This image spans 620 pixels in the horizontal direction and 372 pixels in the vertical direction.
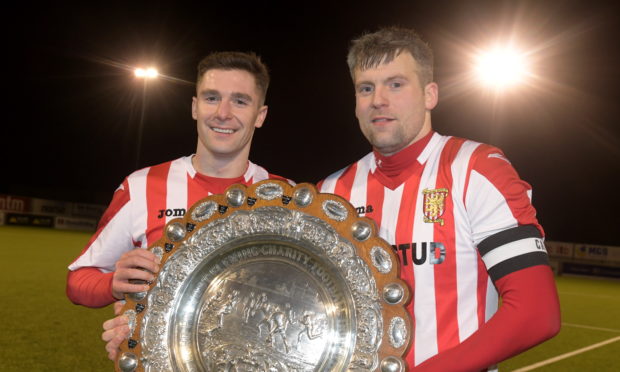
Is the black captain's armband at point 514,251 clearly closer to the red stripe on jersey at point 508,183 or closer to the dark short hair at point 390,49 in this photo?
the red stripe on jersey at point 508,183

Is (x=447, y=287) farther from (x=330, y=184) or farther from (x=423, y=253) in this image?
(x=330, y=184)

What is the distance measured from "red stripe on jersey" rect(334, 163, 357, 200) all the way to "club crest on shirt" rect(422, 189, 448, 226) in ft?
1.11

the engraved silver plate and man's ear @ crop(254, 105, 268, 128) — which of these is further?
man's ear @ crop(254, 105, 268, 128)

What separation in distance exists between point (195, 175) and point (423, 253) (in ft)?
3.61

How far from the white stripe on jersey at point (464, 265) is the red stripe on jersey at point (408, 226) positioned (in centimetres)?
15

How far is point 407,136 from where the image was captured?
1.93 metres

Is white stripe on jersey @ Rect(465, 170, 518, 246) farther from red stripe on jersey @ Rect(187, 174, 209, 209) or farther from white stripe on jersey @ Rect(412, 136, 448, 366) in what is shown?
red stripe on jersey @ Rect(187, 174, 209, 209)

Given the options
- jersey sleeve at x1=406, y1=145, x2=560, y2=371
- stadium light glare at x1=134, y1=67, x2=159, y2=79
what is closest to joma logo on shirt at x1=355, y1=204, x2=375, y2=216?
jersey sleeve at x1=406, y1=145, x2=560, y2=371

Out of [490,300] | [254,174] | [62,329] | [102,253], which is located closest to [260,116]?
[254,174]

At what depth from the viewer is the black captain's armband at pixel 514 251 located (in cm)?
155

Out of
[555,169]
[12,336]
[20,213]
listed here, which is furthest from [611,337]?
[555,169]

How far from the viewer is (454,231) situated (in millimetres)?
1808

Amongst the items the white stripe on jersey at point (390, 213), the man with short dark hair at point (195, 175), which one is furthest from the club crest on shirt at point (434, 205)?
the man with short dark hair at point (195, 175)

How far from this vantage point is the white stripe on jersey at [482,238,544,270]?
1566 mm
